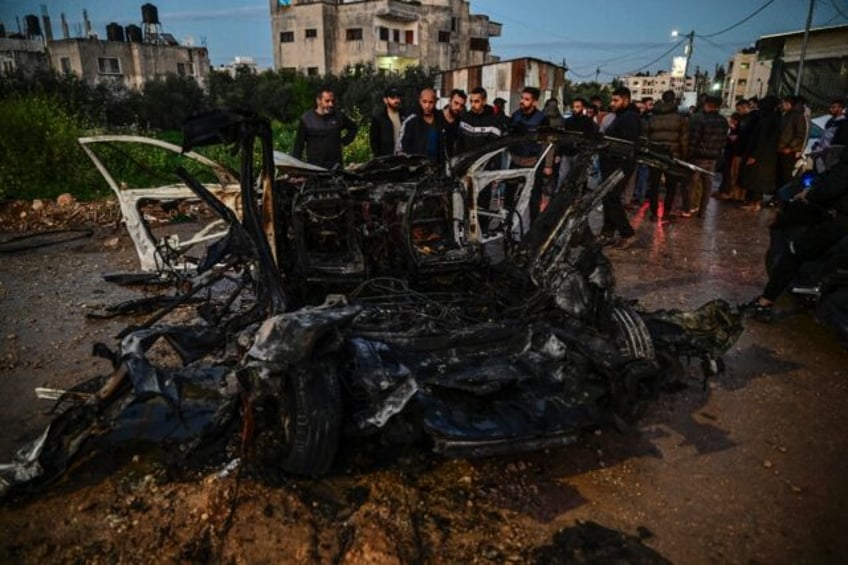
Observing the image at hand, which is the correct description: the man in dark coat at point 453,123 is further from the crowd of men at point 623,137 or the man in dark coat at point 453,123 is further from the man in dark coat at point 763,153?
the man in dark coat at point 763,153

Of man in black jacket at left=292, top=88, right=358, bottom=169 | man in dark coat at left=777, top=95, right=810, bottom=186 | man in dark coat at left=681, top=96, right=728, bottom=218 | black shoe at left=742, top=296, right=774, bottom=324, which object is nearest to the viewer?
black shoe at left=742, top=296, right=774, bottom=324

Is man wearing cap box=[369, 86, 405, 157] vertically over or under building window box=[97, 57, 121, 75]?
under

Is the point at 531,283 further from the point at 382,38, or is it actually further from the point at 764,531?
the point at 382,38

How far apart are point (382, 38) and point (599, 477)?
3555 cm

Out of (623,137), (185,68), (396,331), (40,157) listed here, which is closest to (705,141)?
(623,137)

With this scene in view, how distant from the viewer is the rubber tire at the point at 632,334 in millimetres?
2988

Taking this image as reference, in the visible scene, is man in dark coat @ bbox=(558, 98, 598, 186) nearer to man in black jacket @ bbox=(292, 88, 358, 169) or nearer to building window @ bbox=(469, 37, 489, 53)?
man in black jacket @ bbox=(292, 88, 358, 169)

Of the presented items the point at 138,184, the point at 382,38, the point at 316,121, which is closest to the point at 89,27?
the point at 382,38

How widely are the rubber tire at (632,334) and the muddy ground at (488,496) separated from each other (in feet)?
1.73

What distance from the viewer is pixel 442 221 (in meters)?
4.44

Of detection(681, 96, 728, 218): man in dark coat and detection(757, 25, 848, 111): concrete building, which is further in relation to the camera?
detection(757, 25, 848, 111): concrete building

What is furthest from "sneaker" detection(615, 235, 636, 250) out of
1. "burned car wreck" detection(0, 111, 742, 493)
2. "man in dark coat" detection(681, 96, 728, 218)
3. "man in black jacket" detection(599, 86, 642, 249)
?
"burned car wreck" detection(0, 111, 742, 493)

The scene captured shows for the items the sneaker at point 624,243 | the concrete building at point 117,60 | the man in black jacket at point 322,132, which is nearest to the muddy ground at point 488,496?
the sneaker at point 624,243

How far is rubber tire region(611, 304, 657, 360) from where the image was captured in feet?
9.80
